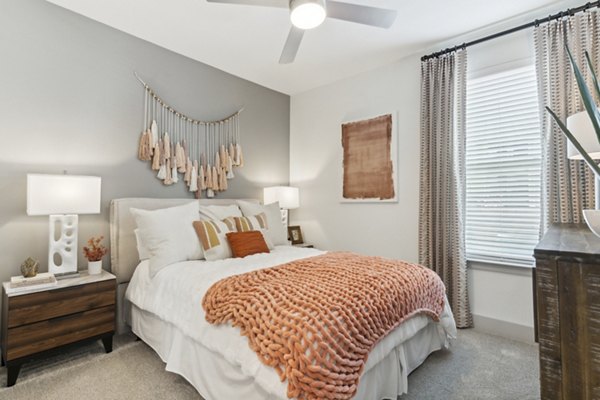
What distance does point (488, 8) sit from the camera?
2484 mm

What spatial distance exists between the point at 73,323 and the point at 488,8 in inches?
156

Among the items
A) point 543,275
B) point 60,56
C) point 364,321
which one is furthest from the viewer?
point 60,56

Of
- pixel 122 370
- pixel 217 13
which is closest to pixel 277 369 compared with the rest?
pixel 122 370

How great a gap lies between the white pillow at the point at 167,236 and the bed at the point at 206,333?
97 mm

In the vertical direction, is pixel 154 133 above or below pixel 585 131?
above

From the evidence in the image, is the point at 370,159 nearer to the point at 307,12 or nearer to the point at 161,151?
the point at 307,12

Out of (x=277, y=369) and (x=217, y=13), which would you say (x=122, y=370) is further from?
(x=217, y=13)

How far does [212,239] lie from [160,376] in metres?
1.02

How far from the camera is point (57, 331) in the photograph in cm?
204

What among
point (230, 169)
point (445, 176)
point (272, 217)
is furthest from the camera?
point (230, 169)

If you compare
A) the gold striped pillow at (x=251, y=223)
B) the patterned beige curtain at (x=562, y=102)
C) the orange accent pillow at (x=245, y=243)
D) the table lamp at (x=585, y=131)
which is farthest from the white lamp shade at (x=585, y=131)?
the gold striped pillow at (x=251, y=223)

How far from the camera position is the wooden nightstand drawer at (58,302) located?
1.89 metres

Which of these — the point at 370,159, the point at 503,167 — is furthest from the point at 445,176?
the point at 370,159

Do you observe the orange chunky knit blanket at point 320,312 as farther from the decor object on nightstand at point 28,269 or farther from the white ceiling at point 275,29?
the white ceiling at point 275,29
